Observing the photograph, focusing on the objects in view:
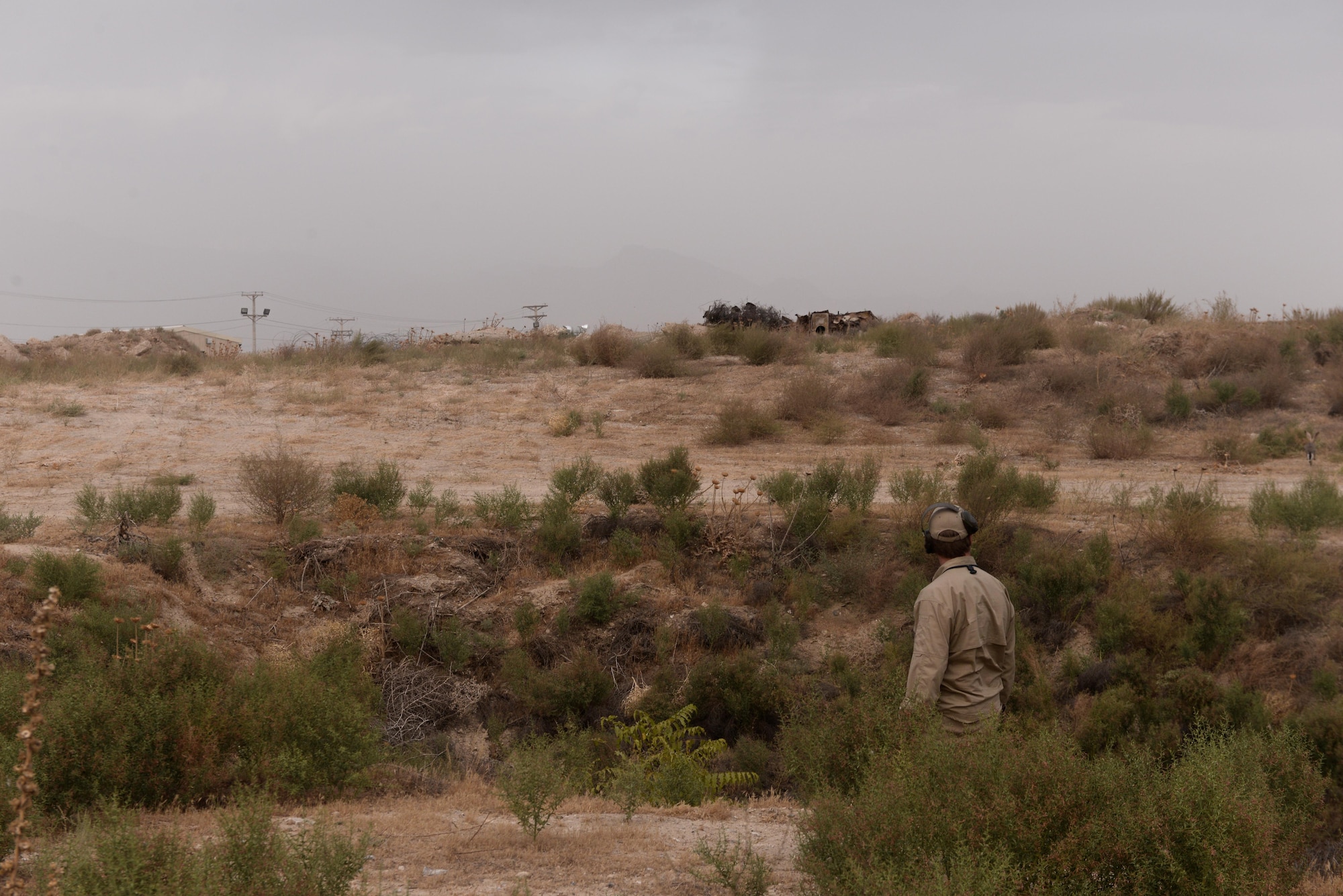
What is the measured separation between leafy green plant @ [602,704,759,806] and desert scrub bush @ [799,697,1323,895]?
3.12 metres

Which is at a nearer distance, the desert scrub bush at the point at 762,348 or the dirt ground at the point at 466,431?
the dirt ground at the point at 466,431

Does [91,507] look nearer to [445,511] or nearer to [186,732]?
[445,511]

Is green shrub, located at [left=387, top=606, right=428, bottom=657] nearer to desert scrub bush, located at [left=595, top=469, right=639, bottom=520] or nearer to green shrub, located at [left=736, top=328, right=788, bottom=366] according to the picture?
desert scrub bush, located at [left=595, top=469, right=639, bottom=520]

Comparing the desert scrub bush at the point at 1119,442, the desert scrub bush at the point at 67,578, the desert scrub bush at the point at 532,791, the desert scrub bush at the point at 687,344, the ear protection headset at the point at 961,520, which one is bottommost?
the desert scrub bush at the point at 532,791

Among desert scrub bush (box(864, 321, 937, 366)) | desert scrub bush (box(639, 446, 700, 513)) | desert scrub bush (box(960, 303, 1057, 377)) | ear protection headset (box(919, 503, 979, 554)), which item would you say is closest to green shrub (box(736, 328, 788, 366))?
desert scrub bush (box(864, 321, 937, 366))

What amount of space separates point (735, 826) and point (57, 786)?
150 inches

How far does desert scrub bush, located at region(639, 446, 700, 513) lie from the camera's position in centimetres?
1268

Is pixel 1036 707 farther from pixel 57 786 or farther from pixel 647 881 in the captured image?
pixel 57 786

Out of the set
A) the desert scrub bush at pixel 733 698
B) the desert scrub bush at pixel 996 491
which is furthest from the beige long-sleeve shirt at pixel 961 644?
the desert scrub bush at pixel 996 491

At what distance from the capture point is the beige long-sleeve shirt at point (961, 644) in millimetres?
5000

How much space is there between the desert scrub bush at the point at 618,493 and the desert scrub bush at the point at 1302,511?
25.0ft

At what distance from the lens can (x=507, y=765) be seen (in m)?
7.33

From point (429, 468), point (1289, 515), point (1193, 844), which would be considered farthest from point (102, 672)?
point (1289, 515)

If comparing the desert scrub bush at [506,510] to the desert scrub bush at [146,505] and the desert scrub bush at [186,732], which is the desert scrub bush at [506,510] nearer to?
the desert scrub bush at [146,505]
